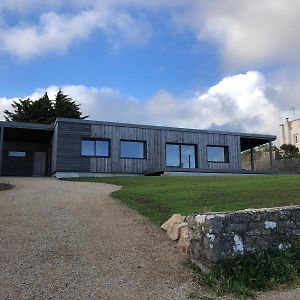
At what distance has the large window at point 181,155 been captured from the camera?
27766 millimetres

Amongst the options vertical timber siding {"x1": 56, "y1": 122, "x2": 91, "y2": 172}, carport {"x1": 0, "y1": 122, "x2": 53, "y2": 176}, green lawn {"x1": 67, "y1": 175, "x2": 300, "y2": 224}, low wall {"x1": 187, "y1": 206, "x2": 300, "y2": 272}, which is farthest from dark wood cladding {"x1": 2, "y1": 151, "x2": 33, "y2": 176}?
low wall {"x1": 187, "y1": 206, "x2": 300, "y2": 272}

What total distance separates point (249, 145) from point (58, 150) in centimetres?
1714

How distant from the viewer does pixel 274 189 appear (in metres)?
12.3

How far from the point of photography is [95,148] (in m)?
25.6

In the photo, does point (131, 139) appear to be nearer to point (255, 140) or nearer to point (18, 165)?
point (18, 165)

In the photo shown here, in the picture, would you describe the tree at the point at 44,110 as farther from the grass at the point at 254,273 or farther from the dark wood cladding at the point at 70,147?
the grass at the point at 254,273

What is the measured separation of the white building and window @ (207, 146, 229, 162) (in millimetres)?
45894

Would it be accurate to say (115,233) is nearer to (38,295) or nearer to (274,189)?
(38,295)

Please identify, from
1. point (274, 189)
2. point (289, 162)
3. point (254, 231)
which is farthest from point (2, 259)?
point (289, 162)

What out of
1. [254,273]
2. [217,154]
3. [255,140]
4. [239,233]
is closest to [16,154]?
[217,154]

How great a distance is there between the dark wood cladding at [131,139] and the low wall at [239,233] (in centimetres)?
1832

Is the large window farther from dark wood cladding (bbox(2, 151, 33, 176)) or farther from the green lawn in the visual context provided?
the green lawn

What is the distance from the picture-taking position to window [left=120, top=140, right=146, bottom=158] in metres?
26.3

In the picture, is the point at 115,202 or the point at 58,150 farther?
the point at 58,150
